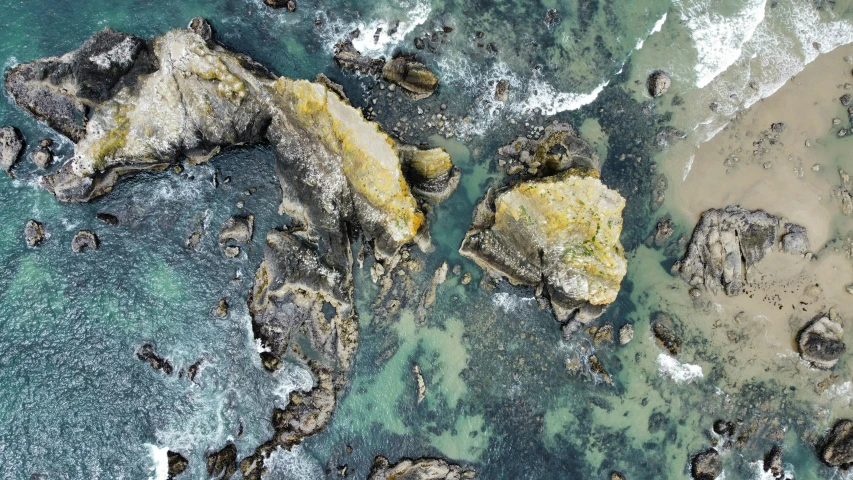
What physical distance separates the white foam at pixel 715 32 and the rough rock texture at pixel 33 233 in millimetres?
25058

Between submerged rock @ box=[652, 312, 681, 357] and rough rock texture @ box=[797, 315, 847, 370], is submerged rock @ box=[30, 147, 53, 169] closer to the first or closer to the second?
submerged rock @ box=[652, 312, 681, 357]

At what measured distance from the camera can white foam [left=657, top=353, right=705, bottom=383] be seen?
2102 cm

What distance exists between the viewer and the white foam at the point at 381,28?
67.2 ft

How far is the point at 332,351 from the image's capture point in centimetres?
2022

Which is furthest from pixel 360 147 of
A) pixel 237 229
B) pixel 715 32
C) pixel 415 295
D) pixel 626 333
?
pixel 715 32

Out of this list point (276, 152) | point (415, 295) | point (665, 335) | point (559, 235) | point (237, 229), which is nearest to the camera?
point (559, 235)

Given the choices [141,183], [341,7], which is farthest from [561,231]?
[141,183]

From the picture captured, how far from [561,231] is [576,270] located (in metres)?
1.50

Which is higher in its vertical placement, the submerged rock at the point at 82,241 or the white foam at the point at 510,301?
the white foam at the point at 510,301

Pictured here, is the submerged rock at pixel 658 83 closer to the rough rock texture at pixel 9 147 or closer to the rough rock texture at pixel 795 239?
the rough rock texture at pixel 795 239

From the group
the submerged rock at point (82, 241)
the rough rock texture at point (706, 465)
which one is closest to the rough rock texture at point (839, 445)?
the rough rock texture at point (706, 465)

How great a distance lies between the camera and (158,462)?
1989 centimetres

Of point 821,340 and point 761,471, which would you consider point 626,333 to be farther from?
point 761,471

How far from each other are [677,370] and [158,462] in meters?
19.8
